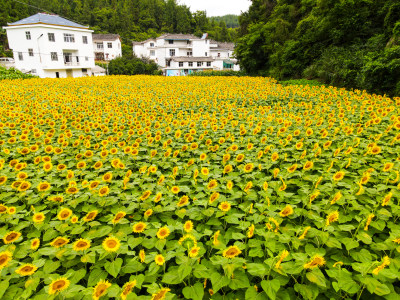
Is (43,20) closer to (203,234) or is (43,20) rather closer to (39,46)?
(39,46)

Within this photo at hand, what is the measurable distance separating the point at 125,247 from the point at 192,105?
639 centimetres

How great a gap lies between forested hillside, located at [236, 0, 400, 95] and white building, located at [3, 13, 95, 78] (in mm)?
27472

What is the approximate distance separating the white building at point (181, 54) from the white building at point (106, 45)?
662 cm

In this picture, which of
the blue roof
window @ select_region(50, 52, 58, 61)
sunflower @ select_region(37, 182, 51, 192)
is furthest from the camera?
window @ select_region(50, 52, 58, 61)

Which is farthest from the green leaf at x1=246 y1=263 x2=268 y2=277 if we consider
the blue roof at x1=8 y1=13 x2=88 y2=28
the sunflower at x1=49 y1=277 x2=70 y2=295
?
the blue roof at x1=8 y1=13 x2=88 y2=28

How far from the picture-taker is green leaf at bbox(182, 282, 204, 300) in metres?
1.57

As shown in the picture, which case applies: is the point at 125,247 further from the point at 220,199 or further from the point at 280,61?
the point at 280,61

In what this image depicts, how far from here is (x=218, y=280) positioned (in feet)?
5.36

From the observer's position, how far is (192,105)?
25.8 feet

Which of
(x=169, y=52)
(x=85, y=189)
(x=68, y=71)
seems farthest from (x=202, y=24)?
(x=85, y=189)

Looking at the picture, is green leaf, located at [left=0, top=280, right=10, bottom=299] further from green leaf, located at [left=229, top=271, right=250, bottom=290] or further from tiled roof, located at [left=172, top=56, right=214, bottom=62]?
tiled roof, located at [left=172, top=56, right=214, bottom=62]

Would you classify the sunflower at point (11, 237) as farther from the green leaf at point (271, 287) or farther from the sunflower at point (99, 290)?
the green leaf at point (271, 287)

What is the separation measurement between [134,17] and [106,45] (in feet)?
77.7

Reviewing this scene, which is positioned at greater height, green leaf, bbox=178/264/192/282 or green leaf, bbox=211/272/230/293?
green leaf, bbox=178/264/192/282
